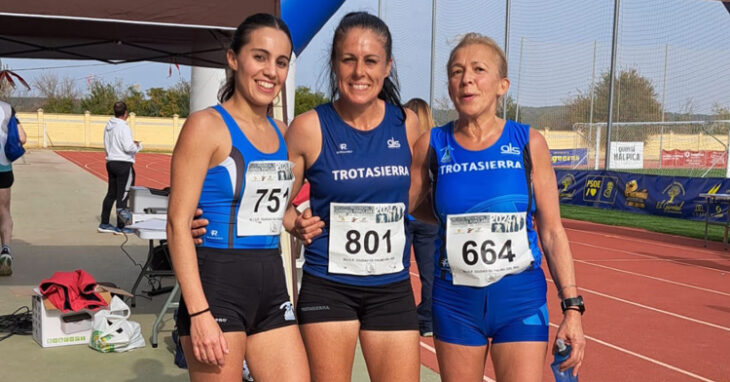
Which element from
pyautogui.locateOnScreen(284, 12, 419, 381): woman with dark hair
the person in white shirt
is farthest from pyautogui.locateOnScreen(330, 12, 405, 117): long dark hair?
the person in white shirt

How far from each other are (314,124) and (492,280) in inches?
35.8

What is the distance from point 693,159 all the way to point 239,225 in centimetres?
2866

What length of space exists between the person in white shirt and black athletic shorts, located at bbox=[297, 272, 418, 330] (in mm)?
9127

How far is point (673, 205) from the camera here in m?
16.9

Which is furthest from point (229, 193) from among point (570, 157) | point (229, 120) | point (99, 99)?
point (99, 99)

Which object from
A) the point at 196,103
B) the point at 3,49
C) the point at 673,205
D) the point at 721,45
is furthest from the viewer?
the point at 721,45

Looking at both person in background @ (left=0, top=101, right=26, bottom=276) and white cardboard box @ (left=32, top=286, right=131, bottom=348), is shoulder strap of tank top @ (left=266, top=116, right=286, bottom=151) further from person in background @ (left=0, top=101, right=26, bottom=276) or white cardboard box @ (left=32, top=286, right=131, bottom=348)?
person in background @ (left=0, top=101, right=26, bottom=276)

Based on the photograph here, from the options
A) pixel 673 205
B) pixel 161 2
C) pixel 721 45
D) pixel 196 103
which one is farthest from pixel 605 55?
pixel 161 2

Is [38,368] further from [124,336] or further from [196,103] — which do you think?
[196,103]

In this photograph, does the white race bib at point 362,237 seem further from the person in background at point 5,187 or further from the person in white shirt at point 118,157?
the person in white shirt at point 118,157

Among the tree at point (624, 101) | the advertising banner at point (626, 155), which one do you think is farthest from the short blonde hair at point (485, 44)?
the tree at point (624, 101)

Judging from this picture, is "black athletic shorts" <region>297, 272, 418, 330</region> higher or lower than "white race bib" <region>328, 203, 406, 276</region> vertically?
lower

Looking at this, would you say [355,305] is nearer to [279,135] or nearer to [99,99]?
[279,135]

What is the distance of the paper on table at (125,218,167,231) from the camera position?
5.55 m
